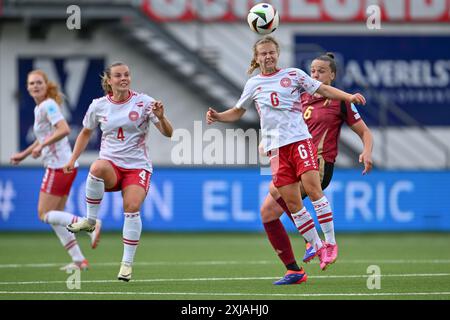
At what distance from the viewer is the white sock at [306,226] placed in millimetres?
10617

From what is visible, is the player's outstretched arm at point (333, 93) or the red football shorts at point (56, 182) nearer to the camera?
the player's outstretched arm at point (333, 93)

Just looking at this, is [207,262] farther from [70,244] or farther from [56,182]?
[56,182]

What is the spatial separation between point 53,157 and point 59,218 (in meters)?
0.93

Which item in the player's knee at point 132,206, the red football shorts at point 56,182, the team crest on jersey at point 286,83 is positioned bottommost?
the player's knee at point 132,206

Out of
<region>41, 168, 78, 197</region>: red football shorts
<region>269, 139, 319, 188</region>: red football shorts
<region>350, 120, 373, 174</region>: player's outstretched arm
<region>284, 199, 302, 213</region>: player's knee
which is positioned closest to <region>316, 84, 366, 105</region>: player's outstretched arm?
<region>269, 139, 319, 188</region>: red football shorts

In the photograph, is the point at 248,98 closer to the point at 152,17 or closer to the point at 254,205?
the point at 254,205

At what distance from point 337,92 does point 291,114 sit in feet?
1.70

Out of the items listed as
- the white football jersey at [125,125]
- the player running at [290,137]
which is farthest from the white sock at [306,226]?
the white football jersey at [125,125]

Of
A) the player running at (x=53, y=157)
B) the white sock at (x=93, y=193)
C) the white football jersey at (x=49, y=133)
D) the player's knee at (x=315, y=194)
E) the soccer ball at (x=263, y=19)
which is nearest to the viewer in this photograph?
the player's knee at (x=315, y=194)

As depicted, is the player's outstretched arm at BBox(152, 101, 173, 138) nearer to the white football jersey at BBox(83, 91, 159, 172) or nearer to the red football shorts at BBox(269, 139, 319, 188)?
the white football jersey at BBox(83, 91, 159, 172)

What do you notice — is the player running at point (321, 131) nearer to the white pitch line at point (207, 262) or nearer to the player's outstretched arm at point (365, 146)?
the player's outstretched arm at point (365, 146)

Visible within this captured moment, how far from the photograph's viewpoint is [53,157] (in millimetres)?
13273

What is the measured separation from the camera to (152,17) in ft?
80.8

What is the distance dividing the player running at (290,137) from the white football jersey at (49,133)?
319cm
